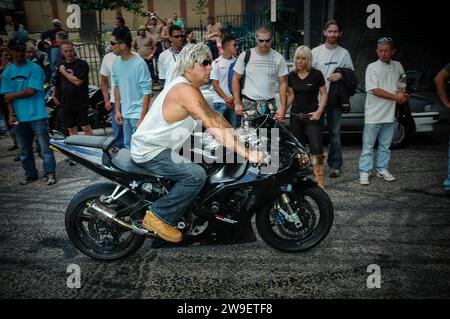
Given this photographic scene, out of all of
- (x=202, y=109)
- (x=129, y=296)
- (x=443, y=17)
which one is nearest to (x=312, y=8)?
(x=443, y=17)

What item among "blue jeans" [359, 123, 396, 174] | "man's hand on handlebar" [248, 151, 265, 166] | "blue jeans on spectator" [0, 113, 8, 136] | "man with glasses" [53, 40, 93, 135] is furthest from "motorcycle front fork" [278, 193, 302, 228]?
"blue jeans on spectator" [0, 113, 8, 136]

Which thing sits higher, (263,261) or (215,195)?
(215,195)

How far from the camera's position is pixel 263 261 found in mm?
3660

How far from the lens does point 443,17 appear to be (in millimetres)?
12836

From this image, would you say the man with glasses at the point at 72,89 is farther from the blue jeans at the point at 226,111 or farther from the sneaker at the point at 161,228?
the sneaker at the point at 161,228

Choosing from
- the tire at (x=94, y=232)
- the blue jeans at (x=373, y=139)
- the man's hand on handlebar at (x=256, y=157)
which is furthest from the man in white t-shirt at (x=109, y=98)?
the blue jeans at (x=373, y=139)

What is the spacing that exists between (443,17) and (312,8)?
182 inches

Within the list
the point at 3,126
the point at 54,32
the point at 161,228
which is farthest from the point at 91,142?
the point at 54,32

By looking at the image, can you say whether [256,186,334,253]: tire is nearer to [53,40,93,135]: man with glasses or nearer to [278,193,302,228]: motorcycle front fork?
[278,193,302,228]: motorcycle front fork

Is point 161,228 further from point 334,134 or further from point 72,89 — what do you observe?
point 72,89

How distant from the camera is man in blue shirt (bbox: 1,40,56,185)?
5648 mm

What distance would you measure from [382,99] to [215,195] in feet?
11.0

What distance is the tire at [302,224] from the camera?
3.55 m

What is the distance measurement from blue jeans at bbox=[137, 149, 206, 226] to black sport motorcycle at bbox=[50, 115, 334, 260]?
105 mm
